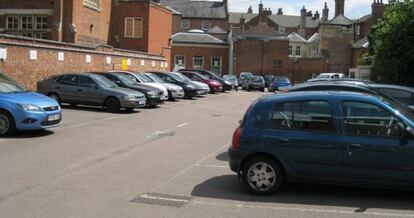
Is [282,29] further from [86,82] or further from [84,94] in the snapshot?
[84,94]

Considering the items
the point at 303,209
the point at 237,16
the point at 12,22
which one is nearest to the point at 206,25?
the point at 237,16

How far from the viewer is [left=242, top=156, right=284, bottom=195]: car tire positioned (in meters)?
8.05

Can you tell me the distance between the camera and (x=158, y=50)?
5225 centimetres

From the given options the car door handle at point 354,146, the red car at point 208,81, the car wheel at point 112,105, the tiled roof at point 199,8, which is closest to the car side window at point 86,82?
the car wheel at point 112,105

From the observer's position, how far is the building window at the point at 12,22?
126ft

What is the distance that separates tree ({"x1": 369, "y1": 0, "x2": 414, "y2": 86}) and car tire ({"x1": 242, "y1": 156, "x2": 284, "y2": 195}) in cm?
1698

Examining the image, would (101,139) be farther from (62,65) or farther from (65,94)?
(62,65)

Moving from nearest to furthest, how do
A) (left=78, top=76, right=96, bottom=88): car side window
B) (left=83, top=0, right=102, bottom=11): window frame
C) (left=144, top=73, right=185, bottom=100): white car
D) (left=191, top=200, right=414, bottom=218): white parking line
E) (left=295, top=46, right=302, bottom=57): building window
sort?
(left=191, top=200, right=414, bottom=218): white parking line
(left=78, top=76, right=96, bottom=88): car side window
(left=144, top=73, right=185, bottom=100): white car
(left=83, top=0, right=102, bottom=11): window frame
(left=295, top=46, right=302, bottom=57): building window

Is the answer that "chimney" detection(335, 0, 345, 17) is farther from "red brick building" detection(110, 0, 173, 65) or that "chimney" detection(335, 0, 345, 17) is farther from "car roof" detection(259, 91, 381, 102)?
"car roof" detection(259, 91, 381, 102)

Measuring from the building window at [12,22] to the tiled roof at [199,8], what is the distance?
65912 mm

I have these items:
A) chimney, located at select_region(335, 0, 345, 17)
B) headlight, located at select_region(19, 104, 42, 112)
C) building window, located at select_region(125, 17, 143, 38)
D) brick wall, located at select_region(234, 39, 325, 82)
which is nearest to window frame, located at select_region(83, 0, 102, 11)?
building window, located at select_region(125, 17, 143, 38)

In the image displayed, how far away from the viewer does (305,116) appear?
7.98m

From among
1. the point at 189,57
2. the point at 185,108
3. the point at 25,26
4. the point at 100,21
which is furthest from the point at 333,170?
the point at 189,57

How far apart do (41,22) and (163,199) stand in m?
33.0
